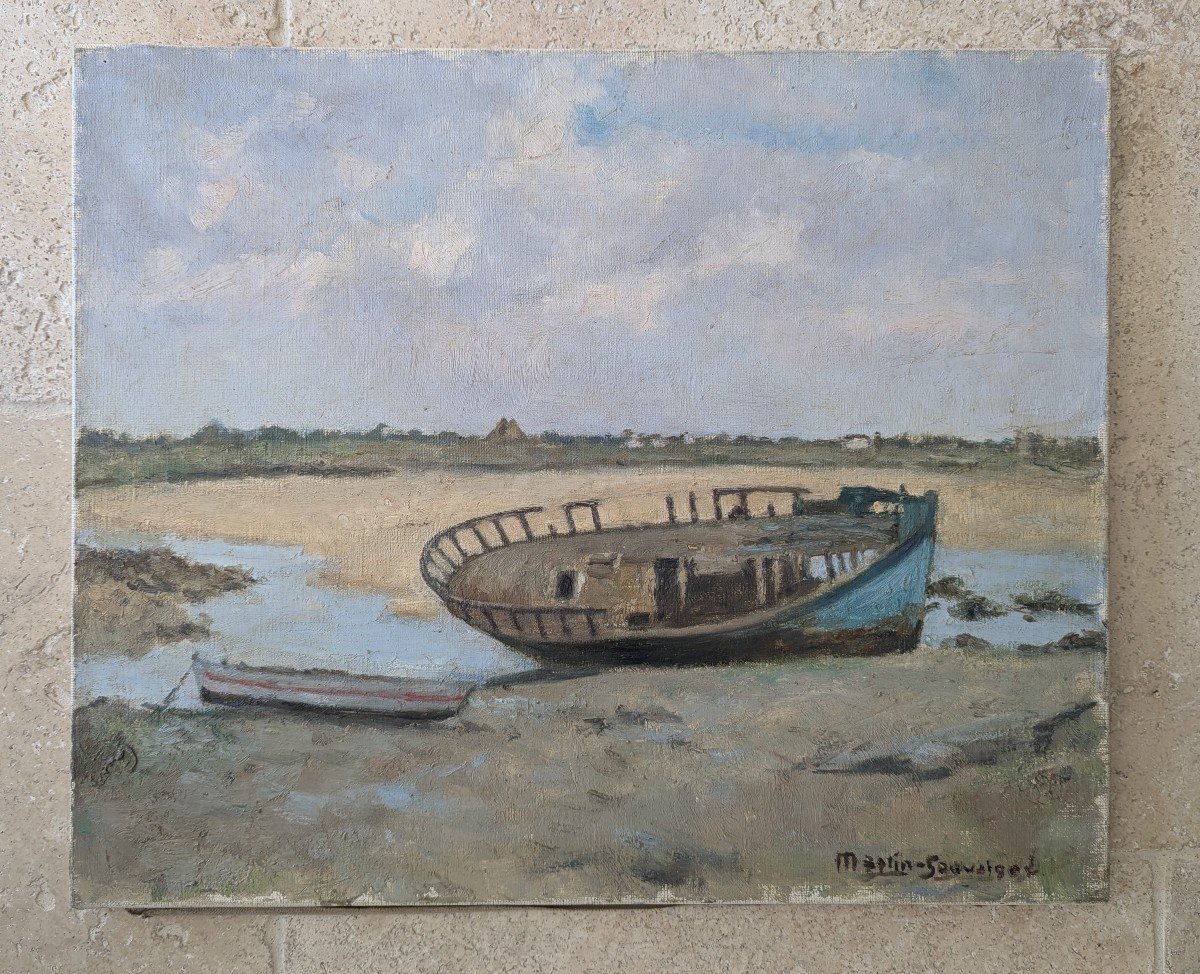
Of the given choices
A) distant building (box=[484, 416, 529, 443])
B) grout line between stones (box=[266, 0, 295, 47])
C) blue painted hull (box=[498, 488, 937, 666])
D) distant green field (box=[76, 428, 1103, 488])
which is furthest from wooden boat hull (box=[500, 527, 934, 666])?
grout line between stones (box=[266, 0, 295, 47])

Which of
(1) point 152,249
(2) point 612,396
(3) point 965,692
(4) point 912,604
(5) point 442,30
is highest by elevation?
(5) point 442,30

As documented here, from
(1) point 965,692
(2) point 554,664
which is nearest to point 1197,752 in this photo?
(1) point 965,692

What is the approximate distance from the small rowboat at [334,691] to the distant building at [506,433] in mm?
484

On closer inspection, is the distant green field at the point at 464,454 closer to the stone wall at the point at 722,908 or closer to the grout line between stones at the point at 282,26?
the stone wall at the point at 722,908

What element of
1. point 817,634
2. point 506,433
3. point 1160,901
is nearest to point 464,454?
point 506,433

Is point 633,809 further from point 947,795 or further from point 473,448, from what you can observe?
point 473,448

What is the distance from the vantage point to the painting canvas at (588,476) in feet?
5.39

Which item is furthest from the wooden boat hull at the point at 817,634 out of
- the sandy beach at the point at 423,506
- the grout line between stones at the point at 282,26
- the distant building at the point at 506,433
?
the grout line between stones at the point at 282,26

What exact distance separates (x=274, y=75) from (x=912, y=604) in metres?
1.65

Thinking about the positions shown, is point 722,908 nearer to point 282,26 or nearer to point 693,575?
point 693,575

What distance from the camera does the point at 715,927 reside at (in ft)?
5.52

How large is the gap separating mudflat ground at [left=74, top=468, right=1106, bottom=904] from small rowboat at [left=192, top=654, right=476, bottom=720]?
3 centimetres
